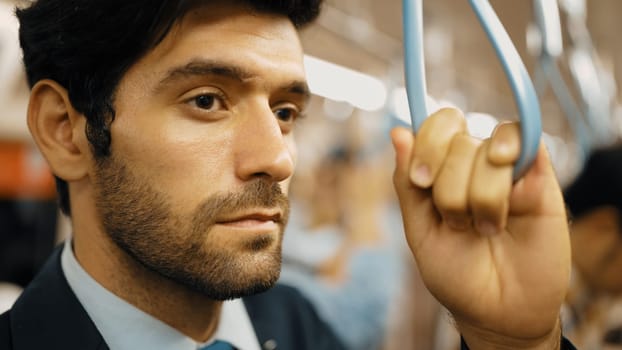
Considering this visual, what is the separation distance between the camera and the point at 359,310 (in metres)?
2.52

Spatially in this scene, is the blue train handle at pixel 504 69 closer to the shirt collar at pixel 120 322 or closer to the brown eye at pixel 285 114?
the brown eye at pixel 285 114

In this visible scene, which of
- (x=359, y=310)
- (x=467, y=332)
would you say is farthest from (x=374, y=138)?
(x=467, y=332)

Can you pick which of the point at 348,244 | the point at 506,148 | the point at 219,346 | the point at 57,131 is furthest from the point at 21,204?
the point at 506,148

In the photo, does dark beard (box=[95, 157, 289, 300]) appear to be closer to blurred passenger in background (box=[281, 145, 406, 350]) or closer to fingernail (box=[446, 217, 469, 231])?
fingernail (box=[446, 217, 469, 231])

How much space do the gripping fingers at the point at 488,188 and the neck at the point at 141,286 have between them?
1.99ft

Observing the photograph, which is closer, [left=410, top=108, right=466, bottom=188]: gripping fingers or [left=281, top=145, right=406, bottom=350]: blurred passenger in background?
[left=410, top=108, right=466, bottom=188]: gripping fingers

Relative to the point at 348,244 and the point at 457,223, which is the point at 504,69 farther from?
the point at 348,244

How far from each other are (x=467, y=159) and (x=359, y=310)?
2.03m

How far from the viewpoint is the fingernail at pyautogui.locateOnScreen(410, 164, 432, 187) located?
0.61 m

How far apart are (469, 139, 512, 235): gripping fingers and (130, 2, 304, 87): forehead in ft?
1.51

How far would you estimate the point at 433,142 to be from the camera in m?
0.60

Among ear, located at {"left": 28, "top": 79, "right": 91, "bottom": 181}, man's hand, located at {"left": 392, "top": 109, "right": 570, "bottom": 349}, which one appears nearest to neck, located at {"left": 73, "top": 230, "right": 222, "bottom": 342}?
ear, located at {"left": 28, "top": 79, "right": 91, "bottom": 181}

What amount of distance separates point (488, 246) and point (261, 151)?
1.22ft

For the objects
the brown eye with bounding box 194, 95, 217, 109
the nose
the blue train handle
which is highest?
the blue train handle
